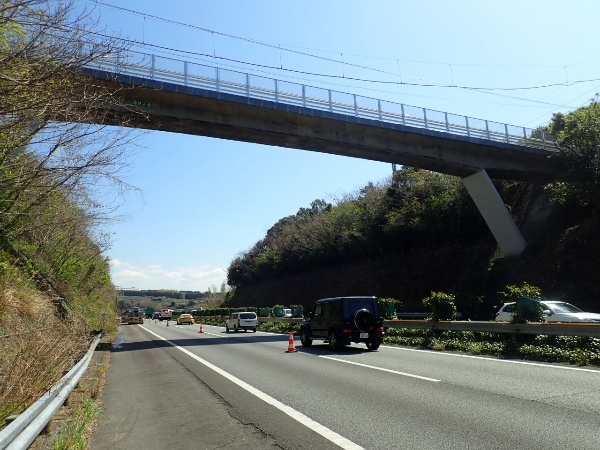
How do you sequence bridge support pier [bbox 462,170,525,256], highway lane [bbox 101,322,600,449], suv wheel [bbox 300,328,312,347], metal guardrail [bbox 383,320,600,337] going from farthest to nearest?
bridge support pier [bbox 462,170,525,256], suv wheel [bbox 300,328,312,347], metal guardrail [bbox 383,320,600,337], highway lane [bbox 101,322,600,449]

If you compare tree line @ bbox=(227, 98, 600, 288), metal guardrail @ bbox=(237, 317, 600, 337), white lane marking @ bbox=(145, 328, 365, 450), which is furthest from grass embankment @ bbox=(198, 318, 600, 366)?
tree line @ bbox=(227, 98, 600, 288)

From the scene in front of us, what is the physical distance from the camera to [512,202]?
43156 millimetres

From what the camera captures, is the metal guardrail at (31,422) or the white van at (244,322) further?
the white van at (244,322)

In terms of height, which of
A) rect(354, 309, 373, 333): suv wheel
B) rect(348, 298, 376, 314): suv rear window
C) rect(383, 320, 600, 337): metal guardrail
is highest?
rect(348, 298, 376, 314): suv rear window

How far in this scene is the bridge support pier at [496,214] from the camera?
35188mm

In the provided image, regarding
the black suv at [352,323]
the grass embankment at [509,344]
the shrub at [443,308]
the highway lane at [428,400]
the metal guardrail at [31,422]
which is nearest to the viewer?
the metal guardrail at [31,422]

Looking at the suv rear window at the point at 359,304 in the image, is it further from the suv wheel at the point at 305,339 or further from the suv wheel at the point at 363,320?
the suv wheel at the point at 305,339

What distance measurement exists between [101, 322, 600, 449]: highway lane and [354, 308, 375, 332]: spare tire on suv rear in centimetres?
283

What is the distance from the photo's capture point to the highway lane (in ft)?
18.6

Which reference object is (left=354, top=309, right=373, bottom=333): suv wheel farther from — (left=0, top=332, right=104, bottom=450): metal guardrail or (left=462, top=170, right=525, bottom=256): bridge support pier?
(left=462, top=170, right=525, bottom=256): bridge support pier

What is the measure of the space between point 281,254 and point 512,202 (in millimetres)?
39034

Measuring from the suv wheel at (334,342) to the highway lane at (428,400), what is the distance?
2961 millimetres

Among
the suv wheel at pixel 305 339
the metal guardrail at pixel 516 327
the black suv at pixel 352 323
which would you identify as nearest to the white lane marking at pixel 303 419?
the black suv at pixel 352 323

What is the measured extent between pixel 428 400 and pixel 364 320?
8862mm
